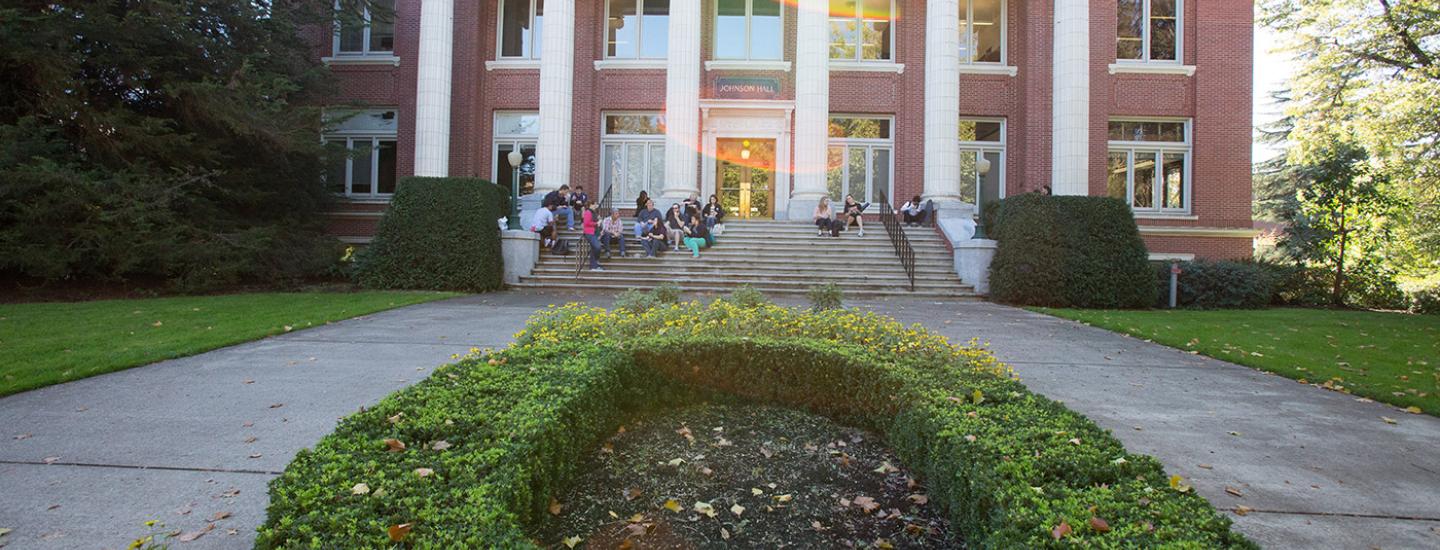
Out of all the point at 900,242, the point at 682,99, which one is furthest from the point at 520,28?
the point at 900,242

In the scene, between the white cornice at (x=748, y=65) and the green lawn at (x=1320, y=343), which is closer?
the green lawn at (x=1320, y=343)

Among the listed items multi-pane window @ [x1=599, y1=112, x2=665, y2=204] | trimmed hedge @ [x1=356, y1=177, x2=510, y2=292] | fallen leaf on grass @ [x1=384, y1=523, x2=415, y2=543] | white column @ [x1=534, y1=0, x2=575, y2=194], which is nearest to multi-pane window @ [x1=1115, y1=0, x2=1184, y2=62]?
multi-pane window @ [x1=599, y1=112, x2=665, y2=204]

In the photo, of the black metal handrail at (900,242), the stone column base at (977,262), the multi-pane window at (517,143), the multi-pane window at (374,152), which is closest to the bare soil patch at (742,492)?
the black metal handrail at (900,242)

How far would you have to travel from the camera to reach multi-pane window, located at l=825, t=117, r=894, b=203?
22.3 meters

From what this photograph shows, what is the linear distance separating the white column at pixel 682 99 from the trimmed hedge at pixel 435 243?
649 cm

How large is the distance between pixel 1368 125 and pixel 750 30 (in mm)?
17478

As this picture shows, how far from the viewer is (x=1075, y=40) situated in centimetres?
1914

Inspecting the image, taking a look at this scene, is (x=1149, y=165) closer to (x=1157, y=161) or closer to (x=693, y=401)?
(x=1157, y=161)

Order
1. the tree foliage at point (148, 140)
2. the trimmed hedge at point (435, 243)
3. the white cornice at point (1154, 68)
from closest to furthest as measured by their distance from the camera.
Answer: the tree foliage at point (148, 140) < the trimmed hedge at point (435, 243) < the white cornice at point (1154, 68)

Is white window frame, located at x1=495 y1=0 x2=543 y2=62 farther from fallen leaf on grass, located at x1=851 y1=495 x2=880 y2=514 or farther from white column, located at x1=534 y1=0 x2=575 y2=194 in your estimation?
fallen leaf on grass, located at x1=851 y1=495 x2=880 y2=514

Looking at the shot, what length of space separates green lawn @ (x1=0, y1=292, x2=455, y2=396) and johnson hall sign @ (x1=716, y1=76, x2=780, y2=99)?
11.9 m

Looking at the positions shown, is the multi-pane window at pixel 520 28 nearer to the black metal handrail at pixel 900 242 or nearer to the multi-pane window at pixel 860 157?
the multi-pane window at pixel 860 157

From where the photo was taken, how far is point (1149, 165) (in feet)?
70.9

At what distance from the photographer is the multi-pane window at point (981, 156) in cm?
2216
